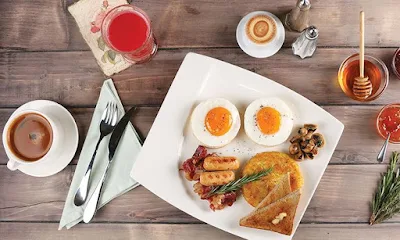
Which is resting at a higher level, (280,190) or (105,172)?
(280,190)

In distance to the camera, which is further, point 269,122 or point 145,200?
point 145,200

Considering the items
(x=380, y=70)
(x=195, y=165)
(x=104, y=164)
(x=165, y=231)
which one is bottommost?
(x=165, y=231)

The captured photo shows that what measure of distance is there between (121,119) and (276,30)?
0.57 m

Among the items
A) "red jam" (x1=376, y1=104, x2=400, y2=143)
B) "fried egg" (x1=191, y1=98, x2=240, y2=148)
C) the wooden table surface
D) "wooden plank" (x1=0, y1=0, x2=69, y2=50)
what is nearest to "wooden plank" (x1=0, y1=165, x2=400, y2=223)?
the wooden table surface

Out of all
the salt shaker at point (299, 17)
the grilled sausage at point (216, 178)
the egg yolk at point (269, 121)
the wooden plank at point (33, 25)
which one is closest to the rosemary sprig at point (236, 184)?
the grilled sausage at point (216, 178)

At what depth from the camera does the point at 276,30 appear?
1.70 m

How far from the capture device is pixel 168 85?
176 cm

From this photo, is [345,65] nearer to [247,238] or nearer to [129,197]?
[247,238]

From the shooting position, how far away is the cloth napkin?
1.72 meters

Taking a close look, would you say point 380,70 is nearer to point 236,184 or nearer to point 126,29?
point 236,184

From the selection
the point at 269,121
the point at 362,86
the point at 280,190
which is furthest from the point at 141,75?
the point at 362,86

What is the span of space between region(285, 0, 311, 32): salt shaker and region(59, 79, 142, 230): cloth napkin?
2.00 ft

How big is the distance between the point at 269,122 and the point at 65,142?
647mm

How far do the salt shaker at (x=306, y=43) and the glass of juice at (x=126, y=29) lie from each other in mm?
462
